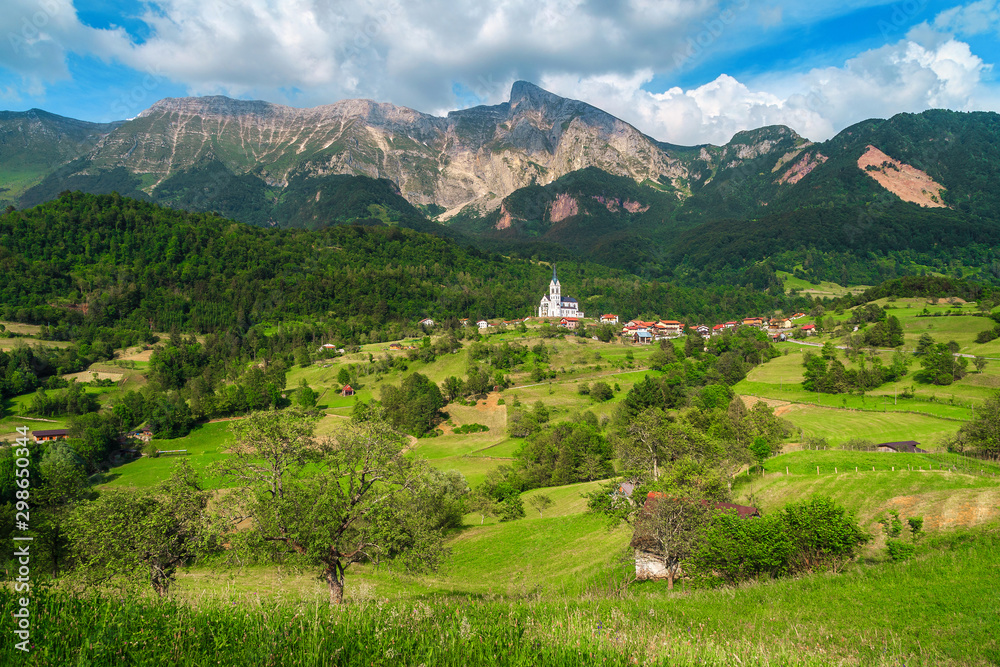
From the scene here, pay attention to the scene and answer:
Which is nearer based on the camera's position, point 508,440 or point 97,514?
point 97,514

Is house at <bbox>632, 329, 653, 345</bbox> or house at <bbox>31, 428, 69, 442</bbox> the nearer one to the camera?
house at <bbox>31, 428, 69, 442</bbox>

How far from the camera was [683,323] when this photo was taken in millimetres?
168375

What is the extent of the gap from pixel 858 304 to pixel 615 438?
127312mm

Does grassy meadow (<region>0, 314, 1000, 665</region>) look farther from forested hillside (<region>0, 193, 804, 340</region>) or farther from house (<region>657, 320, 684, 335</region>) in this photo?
forested hillside (<region>0, 193, 804, 340</region>)

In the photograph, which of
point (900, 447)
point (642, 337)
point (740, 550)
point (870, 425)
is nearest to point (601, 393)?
point (870, 425)

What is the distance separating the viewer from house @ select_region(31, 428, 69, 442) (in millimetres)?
67344

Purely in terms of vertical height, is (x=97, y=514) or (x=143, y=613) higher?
(x=143, y=613)

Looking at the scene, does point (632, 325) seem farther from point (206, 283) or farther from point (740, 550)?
point (206, 283)

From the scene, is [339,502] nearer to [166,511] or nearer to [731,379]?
[166,511]

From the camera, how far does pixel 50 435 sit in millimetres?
68750

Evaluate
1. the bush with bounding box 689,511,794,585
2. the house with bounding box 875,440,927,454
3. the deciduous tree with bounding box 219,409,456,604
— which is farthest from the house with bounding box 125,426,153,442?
the house with bounding box 875,440,927,454

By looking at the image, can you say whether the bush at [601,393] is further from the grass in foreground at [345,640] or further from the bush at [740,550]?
the grass in foreground at [345,640]

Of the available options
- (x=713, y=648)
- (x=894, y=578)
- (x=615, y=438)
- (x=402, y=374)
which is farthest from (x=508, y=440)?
(x=713, y=648)

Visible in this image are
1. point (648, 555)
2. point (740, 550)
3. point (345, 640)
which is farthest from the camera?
point (648, 555)
